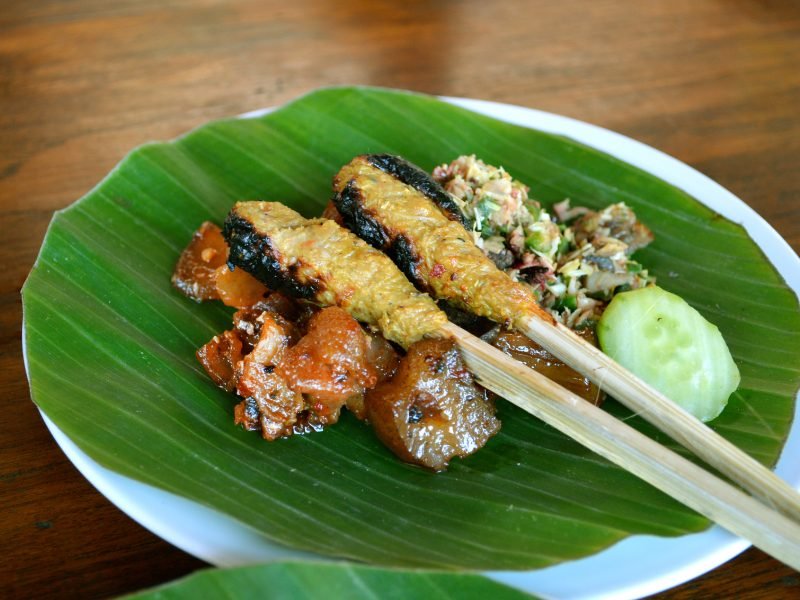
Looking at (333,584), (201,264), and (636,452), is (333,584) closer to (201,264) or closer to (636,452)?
(636,452)

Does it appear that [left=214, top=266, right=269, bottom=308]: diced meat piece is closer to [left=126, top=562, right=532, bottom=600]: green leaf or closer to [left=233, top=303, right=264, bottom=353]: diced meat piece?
[left=233, top=303, right=264, bottom=353]: diced meat piece

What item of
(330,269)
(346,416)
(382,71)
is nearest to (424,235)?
(330,269)

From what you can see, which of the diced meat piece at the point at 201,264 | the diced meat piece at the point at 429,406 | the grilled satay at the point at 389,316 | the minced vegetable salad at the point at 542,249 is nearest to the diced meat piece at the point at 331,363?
the grilled satay at the point at 389,316

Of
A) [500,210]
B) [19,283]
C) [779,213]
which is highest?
[500,210]

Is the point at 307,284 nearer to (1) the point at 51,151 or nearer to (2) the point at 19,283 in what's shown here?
(2) the point at 19,283

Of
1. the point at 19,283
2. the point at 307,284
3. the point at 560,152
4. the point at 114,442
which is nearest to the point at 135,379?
the point at 114,442

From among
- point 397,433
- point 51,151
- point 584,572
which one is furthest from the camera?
point 51,151

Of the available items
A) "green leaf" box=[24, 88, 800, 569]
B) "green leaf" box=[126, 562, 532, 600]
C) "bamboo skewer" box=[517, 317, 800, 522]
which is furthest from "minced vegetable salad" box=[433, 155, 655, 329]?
"green leaf" box=[126, 562, 532, 600]
